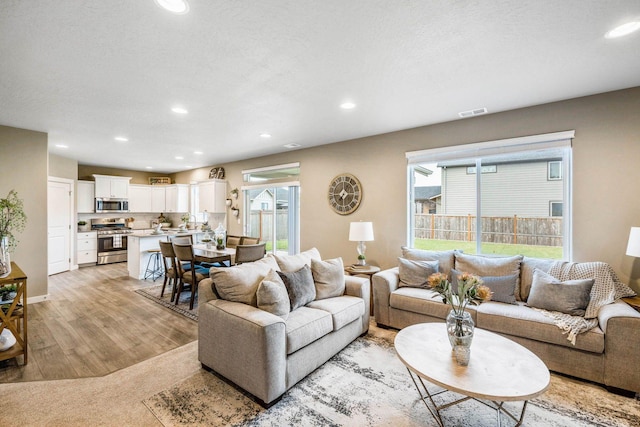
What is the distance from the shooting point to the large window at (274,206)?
5857mm

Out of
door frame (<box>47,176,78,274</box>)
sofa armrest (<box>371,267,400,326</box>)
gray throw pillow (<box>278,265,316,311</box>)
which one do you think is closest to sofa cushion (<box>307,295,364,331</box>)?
gray throw pillow (<box>278,265,316,311</box>)

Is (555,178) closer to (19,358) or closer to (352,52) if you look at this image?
(352,52)

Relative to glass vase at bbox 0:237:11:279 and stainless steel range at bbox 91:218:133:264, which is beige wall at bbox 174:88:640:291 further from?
stainless steel range at bbox 91:218:133:264

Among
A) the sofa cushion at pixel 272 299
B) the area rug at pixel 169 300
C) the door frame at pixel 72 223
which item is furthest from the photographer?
the door frame at pixel 72 223

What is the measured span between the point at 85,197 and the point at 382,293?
8.03m

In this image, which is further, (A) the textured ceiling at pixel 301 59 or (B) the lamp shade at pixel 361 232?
(B) the lamp shade at pixel 361 232

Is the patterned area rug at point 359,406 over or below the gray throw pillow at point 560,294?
below

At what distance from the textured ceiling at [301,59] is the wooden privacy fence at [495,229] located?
54.9 inches

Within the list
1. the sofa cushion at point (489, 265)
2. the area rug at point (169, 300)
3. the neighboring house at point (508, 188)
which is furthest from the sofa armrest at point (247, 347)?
the neighboring house at point (508, 188)

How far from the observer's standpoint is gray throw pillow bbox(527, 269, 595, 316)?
2586mm

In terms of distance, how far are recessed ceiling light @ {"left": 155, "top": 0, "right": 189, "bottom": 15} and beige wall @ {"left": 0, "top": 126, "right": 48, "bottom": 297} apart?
173 inches

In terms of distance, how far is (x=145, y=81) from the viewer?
2.74 metres

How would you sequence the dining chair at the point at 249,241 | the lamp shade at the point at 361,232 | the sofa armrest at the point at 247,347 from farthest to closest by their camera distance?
1. the dining chair at the point at 249,241
2. the lamp shade at the point at 361,232
3. the sofa armrest at the point at 247,347

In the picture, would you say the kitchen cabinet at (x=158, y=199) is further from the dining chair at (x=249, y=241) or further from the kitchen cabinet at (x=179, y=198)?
the dining chair at (x=249, y=241)
